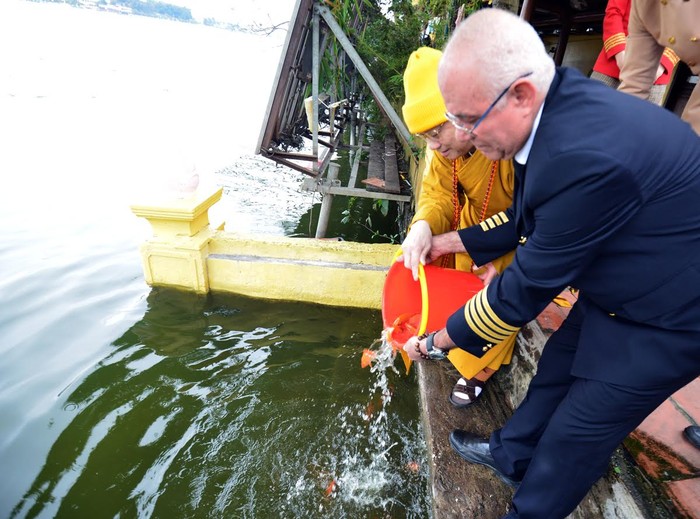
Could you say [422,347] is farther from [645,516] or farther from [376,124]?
[376,124]

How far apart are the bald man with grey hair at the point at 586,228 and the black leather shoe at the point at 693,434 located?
1.80ft

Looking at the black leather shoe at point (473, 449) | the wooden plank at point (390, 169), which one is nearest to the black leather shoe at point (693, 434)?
the black leather shoe at point (473, 449)

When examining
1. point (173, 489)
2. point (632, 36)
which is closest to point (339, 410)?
point (173, 489)

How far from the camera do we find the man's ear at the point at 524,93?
1.09 metres

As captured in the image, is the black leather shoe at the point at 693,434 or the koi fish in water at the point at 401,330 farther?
the koi fish in water at the point at 401,330

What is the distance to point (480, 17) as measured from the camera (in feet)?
3.57

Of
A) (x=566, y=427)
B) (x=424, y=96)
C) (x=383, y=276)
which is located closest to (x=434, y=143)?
(x=424, y=96)

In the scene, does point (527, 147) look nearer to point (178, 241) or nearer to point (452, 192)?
point (452, 192)

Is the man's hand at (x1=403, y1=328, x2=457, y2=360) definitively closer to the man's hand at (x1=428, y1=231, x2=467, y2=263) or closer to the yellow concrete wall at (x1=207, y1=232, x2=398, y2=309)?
the man's hand at (x1=428, y1=231, x2=467, y2=263)

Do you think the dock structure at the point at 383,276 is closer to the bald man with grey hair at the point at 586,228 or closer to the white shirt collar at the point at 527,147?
the bald man with grey hair at the point at 586,228

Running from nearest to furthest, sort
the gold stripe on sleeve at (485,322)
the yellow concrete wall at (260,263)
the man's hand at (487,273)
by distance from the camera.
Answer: the gold stripe on sleeve at (485,322)
the man's hand at (487,273)
the yellow concrete wall at (260,263)

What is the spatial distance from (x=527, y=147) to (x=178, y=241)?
3.57 m

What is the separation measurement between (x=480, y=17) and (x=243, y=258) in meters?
3.44

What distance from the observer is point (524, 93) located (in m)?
1.11
